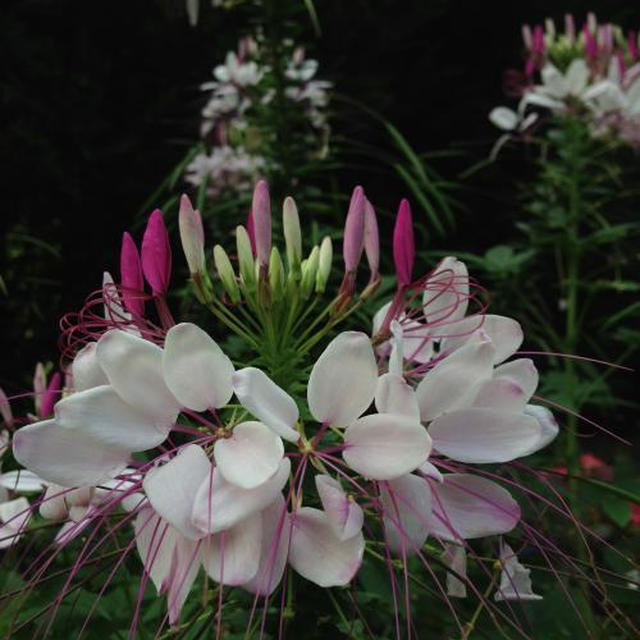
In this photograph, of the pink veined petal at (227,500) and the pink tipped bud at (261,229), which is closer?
the pink veined petal at (227,500)

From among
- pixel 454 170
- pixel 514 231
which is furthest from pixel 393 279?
pixel 454 170

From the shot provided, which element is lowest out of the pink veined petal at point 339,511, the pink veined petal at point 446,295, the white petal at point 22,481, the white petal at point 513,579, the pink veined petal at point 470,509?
the white petal at point 513,579

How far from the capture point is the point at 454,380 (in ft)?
2.18

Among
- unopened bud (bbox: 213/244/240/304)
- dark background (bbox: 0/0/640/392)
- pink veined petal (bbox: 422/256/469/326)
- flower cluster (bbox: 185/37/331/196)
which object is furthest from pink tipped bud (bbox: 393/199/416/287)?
dark background (bbox: 0/0/640/392)

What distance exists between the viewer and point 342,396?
25.2 inches

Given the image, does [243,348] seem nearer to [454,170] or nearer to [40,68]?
[40,68]

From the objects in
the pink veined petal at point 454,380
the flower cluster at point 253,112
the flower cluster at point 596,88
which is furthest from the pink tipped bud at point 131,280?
the flower cluster at point 596,88

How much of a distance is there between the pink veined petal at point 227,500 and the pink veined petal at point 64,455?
0.08 m

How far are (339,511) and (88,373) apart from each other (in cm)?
22

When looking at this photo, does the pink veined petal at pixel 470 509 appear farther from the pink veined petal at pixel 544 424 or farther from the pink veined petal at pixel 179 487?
the pink veined petal at pixel 179 487

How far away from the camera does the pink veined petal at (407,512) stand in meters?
0.63

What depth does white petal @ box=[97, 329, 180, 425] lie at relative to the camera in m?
0.63

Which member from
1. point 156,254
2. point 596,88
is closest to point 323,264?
point 156,254

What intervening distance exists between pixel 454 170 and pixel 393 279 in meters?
2.59
